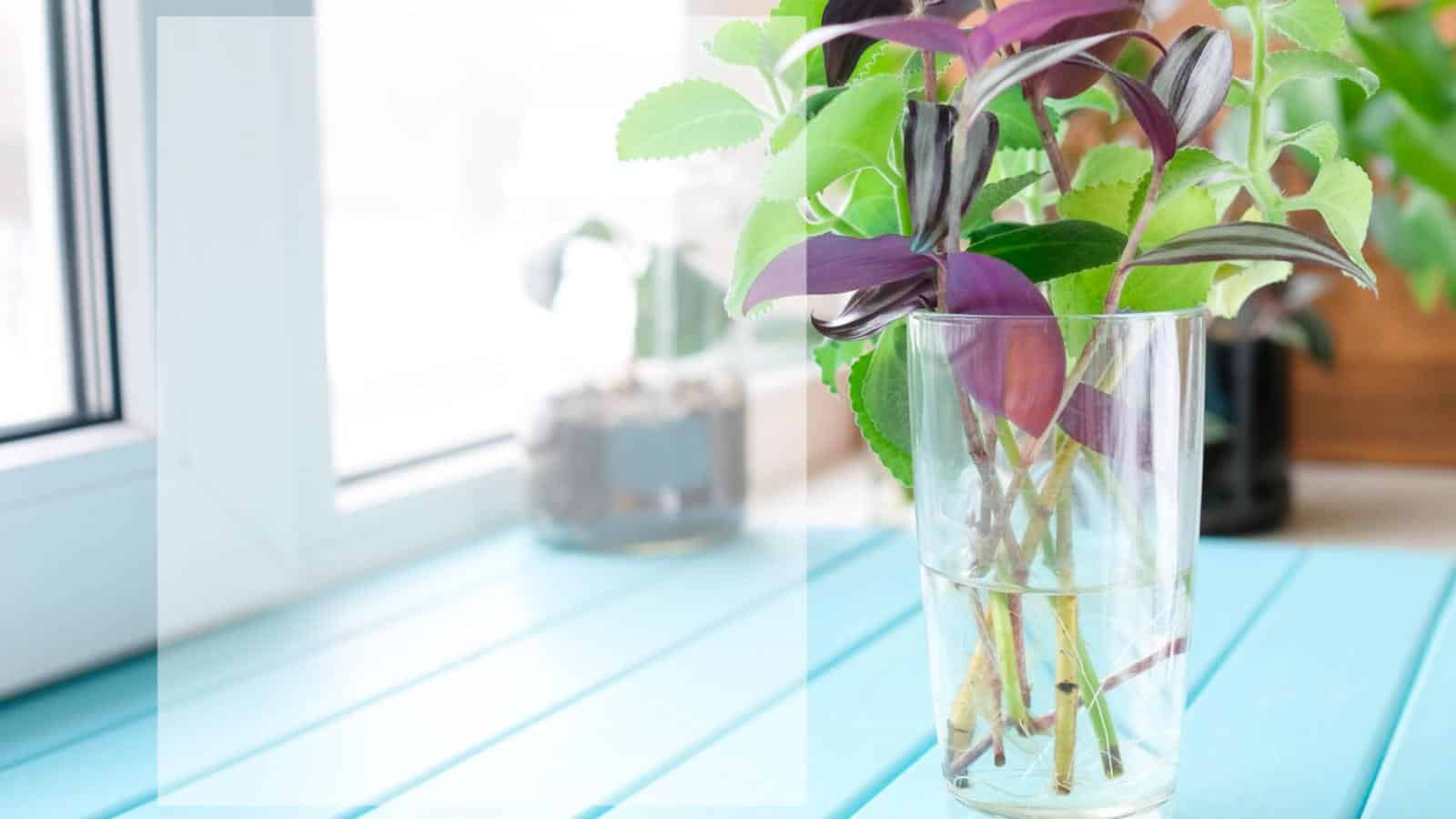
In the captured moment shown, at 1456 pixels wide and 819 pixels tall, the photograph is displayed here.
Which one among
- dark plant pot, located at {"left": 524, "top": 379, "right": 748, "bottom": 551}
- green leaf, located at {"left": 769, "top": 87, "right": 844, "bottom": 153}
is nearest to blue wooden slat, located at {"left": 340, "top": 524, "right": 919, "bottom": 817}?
dark plant pot, located at {"left": 524, "top": 379, "right": 748, "bottom": 551}

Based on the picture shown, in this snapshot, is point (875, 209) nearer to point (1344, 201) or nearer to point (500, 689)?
point (1344, 201)

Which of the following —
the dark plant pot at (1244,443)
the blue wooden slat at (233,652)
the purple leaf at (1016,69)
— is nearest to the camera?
the purple leaf at (1016,69)

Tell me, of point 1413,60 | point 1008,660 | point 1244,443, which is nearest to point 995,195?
point 1008,660

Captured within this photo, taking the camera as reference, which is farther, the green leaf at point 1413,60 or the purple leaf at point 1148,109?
the green leaf at point 1413,60

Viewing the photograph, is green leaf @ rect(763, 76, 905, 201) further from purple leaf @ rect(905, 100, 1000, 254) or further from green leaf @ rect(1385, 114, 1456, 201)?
green leaf @ rect(1385, 114, 1456, 201)

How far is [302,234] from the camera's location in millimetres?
704

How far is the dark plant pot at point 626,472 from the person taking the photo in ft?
2.60

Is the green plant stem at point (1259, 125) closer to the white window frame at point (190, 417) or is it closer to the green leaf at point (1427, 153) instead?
the white window frame at point (190, 417)

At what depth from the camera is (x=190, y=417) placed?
639mm

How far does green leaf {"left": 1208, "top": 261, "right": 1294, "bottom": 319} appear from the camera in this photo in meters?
0.39

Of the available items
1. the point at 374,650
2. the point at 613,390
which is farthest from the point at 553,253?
the point at 374,650

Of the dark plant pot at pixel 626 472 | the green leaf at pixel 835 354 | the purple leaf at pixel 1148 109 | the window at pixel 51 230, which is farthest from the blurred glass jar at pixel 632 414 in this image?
the purple leaf at pixel 1148 109

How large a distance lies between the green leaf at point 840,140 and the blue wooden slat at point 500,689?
244mm

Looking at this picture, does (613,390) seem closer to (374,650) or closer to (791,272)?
(374,650)
